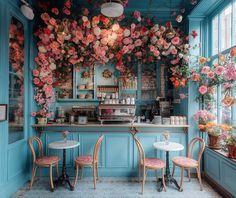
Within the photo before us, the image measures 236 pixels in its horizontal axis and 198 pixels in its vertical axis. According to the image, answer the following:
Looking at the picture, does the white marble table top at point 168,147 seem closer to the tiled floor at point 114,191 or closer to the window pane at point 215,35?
the tiled floor at point 114,191

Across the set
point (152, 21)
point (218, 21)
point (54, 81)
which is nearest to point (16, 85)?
point (54, 81)

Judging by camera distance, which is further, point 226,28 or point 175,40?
point 175,40

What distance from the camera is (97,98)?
4.86m

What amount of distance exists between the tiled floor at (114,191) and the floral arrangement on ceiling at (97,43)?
159 centimetres

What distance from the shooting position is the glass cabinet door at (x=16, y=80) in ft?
11.1

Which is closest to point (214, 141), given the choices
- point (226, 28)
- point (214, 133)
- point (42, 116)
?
point (214, 133)

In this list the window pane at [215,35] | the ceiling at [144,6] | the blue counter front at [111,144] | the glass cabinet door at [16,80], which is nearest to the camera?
the glass cabinet door at [16,80]

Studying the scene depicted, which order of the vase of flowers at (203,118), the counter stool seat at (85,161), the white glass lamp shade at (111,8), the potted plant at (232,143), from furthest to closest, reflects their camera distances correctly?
1. the vase of flowers at (203,118)
2. the counter stool seat at (85,161)
3. the white glass lamp shade at (111,8)
4. the potted plant at (232,143)

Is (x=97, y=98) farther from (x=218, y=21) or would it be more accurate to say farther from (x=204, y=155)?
(x=218, y=21)

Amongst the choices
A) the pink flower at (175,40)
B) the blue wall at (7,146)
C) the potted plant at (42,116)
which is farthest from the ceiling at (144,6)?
the potted plant at (42,116)

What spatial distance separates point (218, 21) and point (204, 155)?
2605mm

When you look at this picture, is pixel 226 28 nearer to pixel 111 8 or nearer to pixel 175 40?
pixel 175 40

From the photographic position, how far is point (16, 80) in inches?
141

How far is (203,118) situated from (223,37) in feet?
5.02
